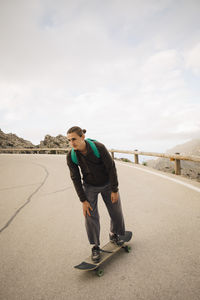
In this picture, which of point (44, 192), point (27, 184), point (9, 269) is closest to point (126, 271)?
point (9, 269)

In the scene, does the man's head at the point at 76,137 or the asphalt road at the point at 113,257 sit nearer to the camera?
the asphalt road at the point at 113,257

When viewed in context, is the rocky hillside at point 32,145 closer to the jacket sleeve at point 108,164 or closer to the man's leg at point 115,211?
the man's leg at point 115,211

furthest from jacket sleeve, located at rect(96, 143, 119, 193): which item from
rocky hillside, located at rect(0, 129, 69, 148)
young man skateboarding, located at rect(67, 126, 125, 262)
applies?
rocky hillside, located at rect(0, 129, 69, 148)

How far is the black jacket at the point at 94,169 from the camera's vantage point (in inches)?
101

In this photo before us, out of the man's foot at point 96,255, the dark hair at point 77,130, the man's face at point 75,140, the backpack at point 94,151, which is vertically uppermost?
the dark hair at point 77,130

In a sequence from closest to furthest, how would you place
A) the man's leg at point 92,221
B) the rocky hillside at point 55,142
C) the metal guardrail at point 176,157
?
the man's leg at point 92,221 → the metal guardrail at point 176,157 → the rocky hillside at point 55,142

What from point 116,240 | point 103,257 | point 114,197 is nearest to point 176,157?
point 116,240

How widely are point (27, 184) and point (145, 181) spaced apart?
4.88 m

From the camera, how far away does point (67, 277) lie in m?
2.47

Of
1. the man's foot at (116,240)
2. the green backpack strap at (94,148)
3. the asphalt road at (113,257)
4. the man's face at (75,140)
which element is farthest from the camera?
the man's foot at (116,240)

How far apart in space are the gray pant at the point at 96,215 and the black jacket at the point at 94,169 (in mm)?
101

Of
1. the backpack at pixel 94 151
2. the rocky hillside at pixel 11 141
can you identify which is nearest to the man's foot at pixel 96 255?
the backpack at pixel 94 151

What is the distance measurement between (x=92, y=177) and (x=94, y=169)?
126 millimetres

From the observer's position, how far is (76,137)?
7.99ft
